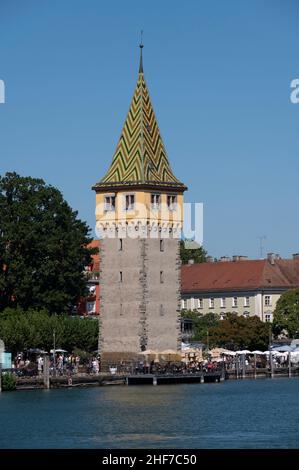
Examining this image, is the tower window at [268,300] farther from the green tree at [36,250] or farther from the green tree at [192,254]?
the green tree at [36,250]

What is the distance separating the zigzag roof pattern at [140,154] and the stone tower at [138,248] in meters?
0.06

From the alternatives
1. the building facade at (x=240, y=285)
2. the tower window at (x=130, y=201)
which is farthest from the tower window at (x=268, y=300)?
the tower window at (x=130, y=201)

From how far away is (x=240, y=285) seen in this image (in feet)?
481

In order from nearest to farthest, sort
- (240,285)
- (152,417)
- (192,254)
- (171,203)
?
(152,417) < (171,203) < (240,285) < (192,254)

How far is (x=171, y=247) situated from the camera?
107062 mm

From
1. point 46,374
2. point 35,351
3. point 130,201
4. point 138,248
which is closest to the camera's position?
point 46,374

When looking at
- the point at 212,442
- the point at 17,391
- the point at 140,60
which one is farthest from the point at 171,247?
the point at 212,442

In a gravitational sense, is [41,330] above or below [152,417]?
above

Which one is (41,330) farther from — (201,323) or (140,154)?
(201,323)

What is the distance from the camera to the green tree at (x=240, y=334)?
122 m

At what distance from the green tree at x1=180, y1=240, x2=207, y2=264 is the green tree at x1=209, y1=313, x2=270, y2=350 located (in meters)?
36.6

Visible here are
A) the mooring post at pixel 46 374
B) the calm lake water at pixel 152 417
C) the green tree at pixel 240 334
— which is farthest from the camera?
the green tree at pixel 240 334

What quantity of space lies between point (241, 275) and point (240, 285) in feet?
5.56

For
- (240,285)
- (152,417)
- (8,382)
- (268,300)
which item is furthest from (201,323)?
(152,417)
